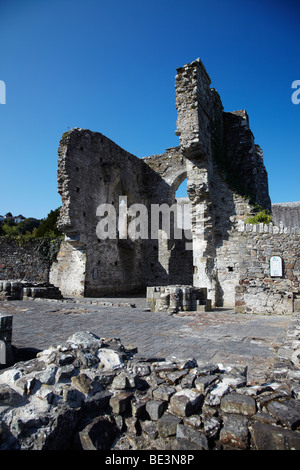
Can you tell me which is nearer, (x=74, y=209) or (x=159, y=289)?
(x=159, y=289)

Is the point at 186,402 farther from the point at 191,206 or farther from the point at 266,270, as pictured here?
the point at 191,206

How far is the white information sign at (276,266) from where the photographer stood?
860 cm

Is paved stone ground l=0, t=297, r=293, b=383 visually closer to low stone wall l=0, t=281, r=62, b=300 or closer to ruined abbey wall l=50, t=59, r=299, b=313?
ruined abbey wall l=50, t=59, r=299, b=313

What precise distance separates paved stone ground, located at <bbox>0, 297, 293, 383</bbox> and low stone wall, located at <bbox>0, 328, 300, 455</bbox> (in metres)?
0.54

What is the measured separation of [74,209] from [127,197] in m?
4.67

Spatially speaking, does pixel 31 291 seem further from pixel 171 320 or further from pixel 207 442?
pixel 207 442

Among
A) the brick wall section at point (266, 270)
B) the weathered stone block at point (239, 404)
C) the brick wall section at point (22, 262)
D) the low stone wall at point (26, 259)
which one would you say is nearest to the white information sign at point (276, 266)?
the brick wall section at point (266, 270)

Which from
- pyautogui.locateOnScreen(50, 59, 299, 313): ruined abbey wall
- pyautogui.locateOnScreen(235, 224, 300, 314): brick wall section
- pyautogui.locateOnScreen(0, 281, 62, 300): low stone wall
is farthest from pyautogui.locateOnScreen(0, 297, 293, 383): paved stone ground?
pyautogui.locateOnScreen(0, 281, 62, 300): low stone wall

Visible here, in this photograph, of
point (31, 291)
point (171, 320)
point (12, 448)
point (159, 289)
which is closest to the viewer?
point (12, 448)

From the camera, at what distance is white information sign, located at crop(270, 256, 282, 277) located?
28.2 ft

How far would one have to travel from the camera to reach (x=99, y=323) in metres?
6.42

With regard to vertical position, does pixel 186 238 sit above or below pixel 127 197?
below

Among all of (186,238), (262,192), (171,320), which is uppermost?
(262,192)

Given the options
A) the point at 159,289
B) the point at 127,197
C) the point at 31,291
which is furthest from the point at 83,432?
the point at 127,197
